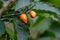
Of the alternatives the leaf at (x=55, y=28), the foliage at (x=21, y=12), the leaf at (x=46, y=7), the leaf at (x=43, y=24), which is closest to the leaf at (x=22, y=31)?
the foliage at (x=21, y=12)

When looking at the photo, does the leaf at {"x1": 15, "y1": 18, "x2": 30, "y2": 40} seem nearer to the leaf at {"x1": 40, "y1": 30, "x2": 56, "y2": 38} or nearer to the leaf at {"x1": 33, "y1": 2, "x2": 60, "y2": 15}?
the leaf at {"x1": 33, "y1": 2, "x2": 60, "y2": 15}

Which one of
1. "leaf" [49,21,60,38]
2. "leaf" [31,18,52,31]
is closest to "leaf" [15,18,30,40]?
"leaf" [31,18,52,31]

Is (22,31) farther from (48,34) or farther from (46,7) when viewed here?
(48,34)

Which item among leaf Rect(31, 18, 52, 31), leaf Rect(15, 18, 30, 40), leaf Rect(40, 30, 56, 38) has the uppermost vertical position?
leaf Rect(15, 18, 30, 40)

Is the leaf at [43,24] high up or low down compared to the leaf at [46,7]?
down

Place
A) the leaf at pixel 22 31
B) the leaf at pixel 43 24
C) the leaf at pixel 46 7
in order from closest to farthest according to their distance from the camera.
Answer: the leaf at pixel 46 7
the leaf at pixel 22 31
the leaf at pixel 43 24

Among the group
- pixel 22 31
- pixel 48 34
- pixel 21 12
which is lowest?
pixel 48 34

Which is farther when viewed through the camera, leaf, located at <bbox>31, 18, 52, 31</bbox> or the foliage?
leaf, located at <bbox>31, 18, 52, 31</bbox>

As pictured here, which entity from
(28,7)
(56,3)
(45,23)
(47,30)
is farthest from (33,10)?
(47,30)

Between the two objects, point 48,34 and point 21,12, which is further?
point 48,34

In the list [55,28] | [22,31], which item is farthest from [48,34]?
[22,31]

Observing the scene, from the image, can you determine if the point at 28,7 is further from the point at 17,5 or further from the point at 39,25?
the point at 39,25

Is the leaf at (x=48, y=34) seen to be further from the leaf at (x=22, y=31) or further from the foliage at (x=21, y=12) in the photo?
the leaf at (x=22, y=31)
